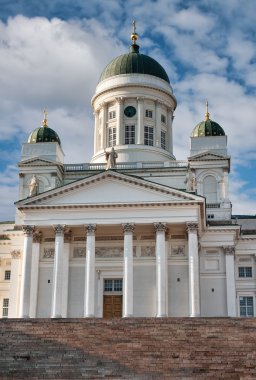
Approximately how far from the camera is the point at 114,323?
97.7 ft

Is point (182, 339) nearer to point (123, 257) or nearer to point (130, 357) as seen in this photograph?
point (130, 357)

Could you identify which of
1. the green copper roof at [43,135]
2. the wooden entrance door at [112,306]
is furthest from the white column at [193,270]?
the green copper roof at [43,135]

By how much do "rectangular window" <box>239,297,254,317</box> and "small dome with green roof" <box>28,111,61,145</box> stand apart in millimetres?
17528

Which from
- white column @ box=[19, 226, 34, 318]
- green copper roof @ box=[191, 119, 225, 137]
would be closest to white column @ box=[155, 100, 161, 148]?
green copper roof @ box=[191, 119, 225, 137]

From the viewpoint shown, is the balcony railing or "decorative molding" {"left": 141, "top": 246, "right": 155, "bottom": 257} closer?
"decorative molding" {"left": 141, "top": 246, "right": 155, "bottom": 257}

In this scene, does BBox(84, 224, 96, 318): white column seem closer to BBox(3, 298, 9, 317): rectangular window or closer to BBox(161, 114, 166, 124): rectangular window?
BBox(3, 298, 9, 317): rectangular window

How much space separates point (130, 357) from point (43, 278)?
17.8 meters

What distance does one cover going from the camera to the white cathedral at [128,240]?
40.2 metres

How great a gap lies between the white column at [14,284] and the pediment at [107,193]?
590cm

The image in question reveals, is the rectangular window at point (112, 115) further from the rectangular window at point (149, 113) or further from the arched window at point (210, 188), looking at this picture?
the arched window at point (210, 188)

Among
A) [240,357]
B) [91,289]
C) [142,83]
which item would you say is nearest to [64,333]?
[240,357]

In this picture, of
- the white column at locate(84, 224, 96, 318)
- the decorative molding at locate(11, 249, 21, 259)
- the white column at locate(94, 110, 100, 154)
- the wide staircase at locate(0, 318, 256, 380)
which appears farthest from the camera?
the white column at locate(94, 110, 100, 154)

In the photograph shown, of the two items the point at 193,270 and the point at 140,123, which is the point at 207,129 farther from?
the point at 193,270

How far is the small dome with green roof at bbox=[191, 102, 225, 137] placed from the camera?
49.2 metres
